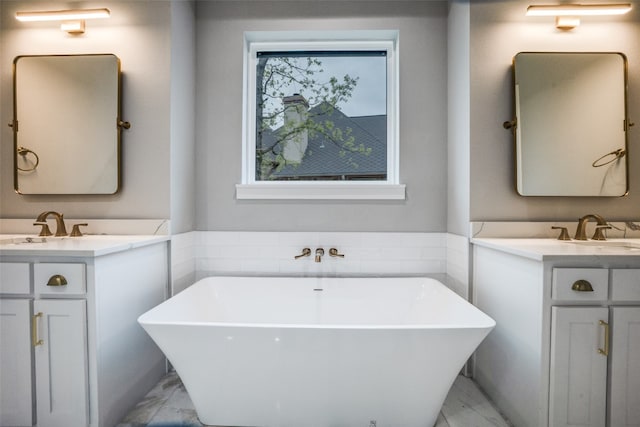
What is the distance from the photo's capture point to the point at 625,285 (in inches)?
53.0

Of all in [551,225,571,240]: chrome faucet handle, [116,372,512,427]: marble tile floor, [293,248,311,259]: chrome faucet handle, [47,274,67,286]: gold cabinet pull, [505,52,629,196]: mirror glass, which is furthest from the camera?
[293,248,311,259]: chrome faucet handle

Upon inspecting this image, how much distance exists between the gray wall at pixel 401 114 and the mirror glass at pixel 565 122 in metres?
0.49

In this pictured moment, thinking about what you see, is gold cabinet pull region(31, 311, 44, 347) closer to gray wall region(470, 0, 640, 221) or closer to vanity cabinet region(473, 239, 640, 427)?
vanity cabinet region(473, 239, 640, 427)

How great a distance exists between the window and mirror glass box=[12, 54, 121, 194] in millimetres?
873

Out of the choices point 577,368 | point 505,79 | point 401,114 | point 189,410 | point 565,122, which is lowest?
point 189,410

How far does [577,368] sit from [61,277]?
2.27 m

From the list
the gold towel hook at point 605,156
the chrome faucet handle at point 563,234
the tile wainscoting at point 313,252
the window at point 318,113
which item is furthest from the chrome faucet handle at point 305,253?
the gold towel hook at point 605,156

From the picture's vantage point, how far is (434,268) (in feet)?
7.39

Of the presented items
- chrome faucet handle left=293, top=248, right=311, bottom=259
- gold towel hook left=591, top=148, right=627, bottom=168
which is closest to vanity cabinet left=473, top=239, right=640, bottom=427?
gold towel hook left=591, top=148, right=627, bottom=168

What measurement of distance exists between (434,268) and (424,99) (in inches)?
47.3

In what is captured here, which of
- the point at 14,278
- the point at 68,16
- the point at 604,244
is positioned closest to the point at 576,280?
the point at 604,244

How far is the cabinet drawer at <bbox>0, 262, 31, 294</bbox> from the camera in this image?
1406 mm

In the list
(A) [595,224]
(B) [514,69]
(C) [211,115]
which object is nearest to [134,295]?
(C) [211,115]

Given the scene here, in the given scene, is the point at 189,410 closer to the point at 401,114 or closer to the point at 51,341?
the point at 51,341
